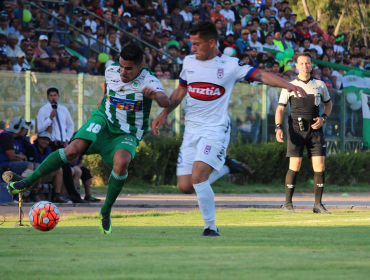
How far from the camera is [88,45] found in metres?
19.2

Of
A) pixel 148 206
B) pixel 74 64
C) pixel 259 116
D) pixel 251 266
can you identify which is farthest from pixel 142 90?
pixel 259 116

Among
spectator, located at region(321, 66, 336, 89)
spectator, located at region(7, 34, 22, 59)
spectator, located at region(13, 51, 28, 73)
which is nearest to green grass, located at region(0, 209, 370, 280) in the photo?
spectator, located at region(13, 51, 28, 73)

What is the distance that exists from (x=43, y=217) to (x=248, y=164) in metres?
12.1

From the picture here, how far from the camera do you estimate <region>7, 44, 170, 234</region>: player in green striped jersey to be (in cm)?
748

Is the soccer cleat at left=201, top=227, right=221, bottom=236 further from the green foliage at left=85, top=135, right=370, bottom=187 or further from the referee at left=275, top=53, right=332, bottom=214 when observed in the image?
the green foliage at left=85, top=135, right=370, bottom=187

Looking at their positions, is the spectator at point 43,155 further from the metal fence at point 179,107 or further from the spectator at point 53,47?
the spectator at point 53,47

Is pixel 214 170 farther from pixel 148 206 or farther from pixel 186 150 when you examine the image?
pixel 148 206

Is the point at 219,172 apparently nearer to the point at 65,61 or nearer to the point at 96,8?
the point at 65,61

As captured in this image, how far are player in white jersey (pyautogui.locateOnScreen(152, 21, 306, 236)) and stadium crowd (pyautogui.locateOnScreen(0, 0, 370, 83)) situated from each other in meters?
10.4

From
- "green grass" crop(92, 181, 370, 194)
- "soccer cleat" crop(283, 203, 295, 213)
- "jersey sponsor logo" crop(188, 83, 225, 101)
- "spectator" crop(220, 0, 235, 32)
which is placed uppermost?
"spectator" crop(220, 0, 235, 32)

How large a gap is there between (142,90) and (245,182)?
12.0 meters

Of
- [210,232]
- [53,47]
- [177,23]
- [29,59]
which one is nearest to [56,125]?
[29,59]

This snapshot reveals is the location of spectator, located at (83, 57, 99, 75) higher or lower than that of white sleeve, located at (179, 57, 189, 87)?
higher

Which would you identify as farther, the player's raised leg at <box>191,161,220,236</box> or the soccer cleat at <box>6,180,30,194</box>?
the soccer cleat at <box>6,180,30,194</box>
